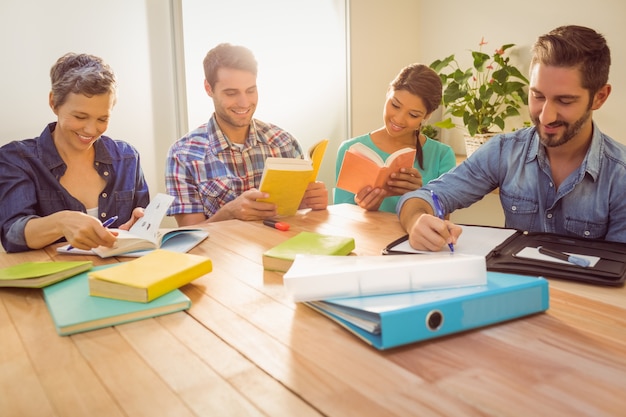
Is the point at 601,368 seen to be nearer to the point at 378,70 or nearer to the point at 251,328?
the point at 251,328

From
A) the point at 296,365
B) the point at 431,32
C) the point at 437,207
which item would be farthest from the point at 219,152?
the point at 431,32

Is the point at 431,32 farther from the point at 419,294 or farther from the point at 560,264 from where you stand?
the point at 419,294

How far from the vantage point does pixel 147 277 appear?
44.0 inches

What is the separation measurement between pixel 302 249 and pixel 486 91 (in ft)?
8.79

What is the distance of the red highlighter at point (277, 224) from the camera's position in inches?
69.3

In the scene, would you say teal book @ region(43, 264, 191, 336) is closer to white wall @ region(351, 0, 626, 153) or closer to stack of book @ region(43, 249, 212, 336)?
stack of book @ region(43, 249, 212, 336)

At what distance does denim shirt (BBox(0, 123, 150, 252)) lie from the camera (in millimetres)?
1743

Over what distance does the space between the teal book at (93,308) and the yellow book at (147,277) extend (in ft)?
0.04

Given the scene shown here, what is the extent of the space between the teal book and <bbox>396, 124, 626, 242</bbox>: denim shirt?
89 centimetres

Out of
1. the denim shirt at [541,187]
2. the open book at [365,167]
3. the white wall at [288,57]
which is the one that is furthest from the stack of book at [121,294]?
the white wall at [288,57]

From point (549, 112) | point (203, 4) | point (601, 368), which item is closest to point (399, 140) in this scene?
point (549, 112)

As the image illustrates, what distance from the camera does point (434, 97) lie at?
2.48m

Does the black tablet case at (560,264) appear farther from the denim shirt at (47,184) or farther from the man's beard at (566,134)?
the denim shirt at (47,184)

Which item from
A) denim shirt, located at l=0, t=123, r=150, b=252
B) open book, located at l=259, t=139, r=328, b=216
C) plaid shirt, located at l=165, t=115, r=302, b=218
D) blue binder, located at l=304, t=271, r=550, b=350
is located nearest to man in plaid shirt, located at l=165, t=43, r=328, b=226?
plaid shirt, located at l=165, t=115, r=302, b=218
